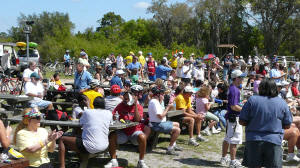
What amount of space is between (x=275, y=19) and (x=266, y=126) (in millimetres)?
49060

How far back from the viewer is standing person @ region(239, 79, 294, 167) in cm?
425

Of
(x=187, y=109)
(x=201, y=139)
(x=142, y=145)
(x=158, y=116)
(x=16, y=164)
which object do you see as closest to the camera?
(x=16, y=164)

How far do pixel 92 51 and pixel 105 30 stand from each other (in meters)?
54.7

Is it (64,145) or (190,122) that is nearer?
(64,145)

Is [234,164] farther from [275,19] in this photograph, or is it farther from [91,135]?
[275,19]

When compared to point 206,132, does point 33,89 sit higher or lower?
higher

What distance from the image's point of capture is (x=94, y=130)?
491 centimetres

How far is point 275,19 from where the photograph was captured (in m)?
49.7

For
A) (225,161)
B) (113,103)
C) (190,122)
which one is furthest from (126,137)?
(190,122)

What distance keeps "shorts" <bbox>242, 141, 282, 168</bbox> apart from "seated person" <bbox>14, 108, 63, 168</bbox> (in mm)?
2308

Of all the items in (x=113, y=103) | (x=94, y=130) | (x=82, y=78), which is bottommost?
(x=94, y=130)

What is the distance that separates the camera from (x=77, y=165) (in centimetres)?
563

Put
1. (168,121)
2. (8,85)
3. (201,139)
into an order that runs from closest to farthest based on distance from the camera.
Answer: (168,121) → (201,139) → (8,85)

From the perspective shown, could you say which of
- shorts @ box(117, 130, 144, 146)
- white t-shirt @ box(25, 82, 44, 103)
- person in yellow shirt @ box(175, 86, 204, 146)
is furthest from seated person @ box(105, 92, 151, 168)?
white t-shirt @ box(25, 82, 44, 103)
